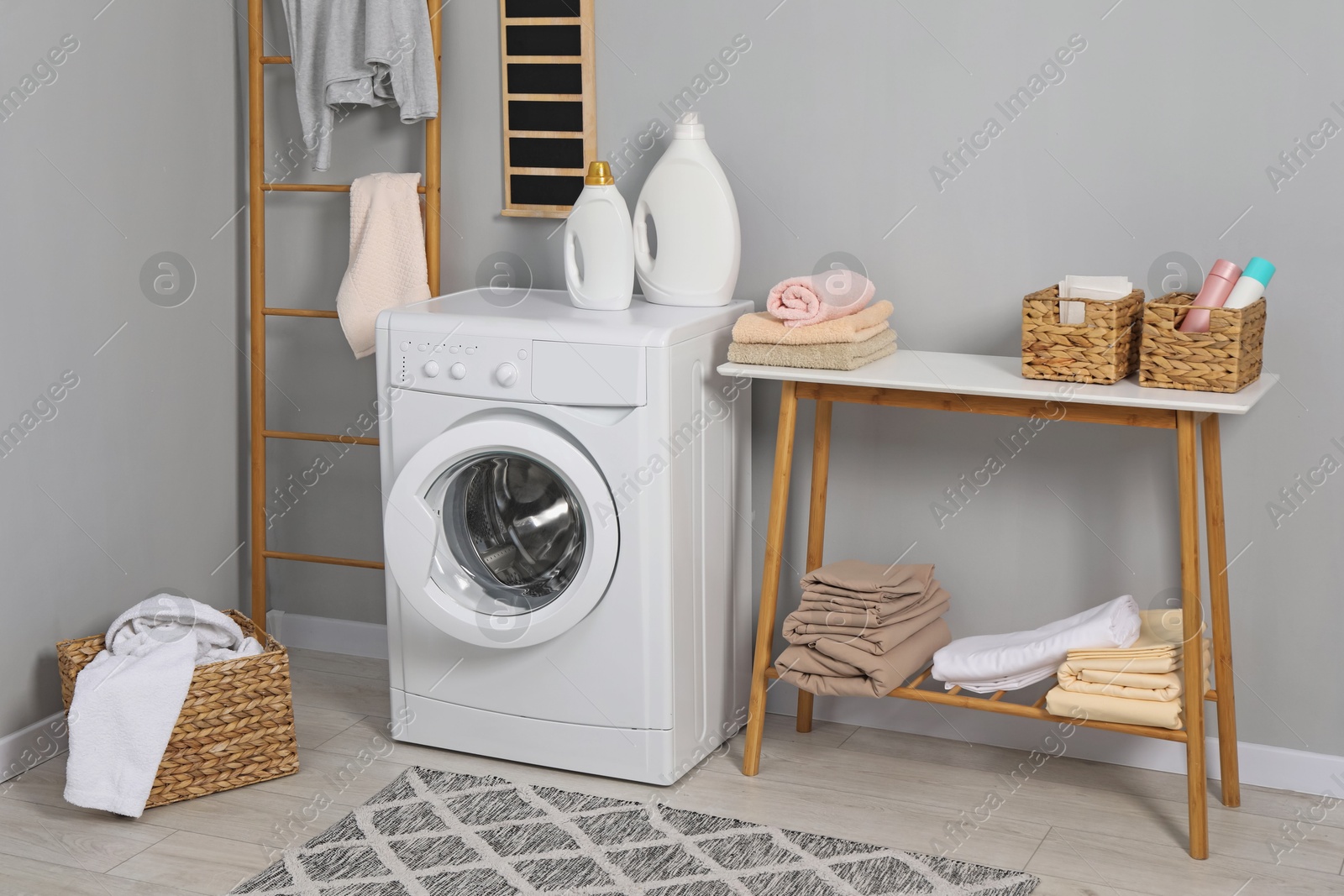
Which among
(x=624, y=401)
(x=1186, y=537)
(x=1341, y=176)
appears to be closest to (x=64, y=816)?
(x=624, y=401)

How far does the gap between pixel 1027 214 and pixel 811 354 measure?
0.53m

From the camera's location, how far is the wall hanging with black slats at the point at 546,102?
264 centimetres

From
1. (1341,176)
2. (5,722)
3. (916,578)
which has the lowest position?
(5,722)

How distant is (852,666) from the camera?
2270 millimetres

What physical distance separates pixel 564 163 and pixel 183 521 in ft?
3.95

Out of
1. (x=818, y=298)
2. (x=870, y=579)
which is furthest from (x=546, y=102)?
(x=870, y=579)

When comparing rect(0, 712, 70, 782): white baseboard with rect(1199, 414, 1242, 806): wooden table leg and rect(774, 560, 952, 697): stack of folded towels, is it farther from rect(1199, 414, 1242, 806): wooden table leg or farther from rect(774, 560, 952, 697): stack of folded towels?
rect(1199, 414, 1242, 806): wooden table leg

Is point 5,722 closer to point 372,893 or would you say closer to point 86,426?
point 86,426

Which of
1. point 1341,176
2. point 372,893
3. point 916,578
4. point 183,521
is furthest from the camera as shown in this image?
point 183,521

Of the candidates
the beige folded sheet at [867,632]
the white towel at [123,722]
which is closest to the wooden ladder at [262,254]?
the white towel at [123,722]

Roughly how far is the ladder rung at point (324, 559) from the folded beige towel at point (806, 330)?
1.13m

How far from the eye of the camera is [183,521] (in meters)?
2.88

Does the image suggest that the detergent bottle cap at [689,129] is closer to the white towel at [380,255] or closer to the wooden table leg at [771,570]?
the wooden table leg at [771,570]

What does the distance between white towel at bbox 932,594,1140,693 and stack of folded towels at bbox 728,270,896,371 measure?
57cm
